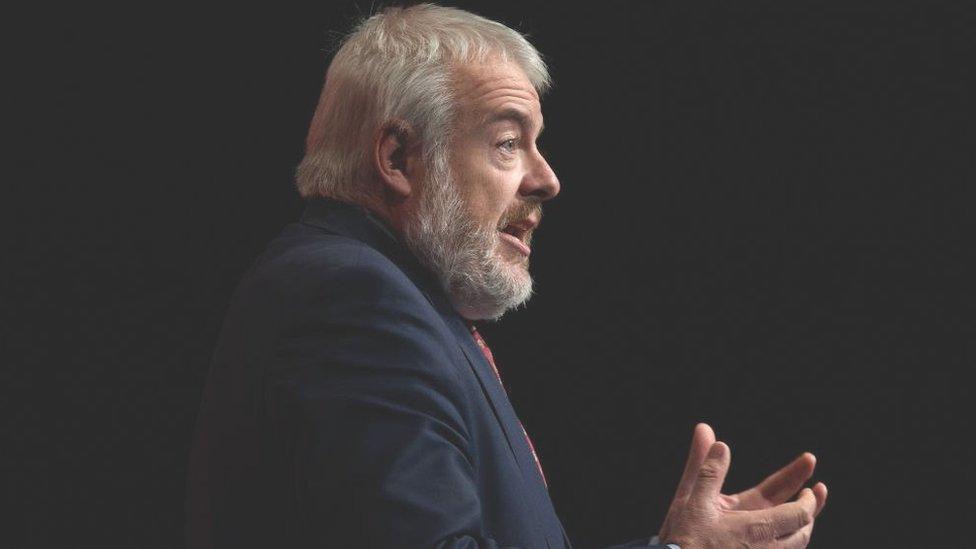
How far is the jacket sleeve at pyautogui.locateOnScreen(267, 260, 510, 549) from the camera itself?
199 centimetres

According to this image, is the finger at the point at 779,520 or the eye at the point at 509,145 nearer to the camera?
the finger at the point at 779,520

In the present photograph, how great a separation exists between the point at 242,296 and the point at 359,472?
19.0 inches

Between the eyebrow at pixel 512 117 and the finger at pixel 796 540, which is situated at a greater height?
the eyebrow at pixel 512 117

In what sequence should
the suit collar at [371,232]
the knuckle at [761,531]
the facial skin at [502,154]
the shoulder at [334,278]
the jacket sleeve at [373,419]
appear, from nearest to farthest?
1. the jacket sleeve at [373,419]
2. the shoulder at [334,278]
3. the knuckle at [761,531]
4. the suit collar at [371,232]
5. the facial skin at [502,154]

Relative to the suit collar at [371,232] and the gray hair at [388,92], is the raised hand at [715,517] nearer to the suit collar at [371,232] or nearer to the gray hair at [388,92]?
the suit collar at [371,232]

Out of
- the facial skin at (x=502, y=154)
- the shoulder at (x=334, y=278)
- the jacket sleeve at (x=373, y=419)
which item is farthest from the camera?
the facial skin at (x=502, y=154)

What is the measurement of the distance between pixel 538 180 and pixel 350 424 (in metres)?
0.80

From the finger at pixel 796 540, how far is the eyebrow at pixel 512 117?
0.95 m

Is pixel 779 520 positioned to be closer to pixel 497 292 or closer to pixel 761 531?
pixel 761 531

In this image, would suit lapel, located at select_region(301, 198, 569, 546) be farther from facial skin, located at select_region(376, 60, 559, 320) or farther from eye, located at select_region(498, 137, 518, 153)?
eye, located at select_region(498, 137, 518, 153)

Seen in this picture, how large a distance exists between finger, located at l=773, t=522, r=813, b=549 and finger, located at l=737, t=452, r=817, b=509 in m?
0.23

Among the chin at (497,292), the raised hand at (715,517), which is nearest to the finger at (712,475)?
the raised hand at (715,517)

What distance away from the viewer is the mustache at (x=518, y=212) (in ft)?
8.56

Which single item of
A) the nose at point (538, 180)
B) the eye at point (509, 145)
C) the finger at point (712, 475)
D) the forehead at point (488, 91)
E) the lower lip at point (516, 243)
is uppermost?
the forehead at point (488, 91)
